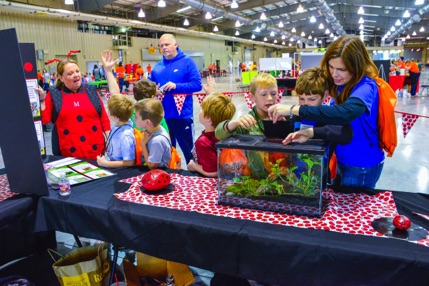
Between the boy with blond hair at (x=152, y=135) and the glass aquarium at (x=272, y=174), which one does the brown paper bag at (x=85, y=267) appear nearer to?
the boy with blond hair at (x=152, y=135)

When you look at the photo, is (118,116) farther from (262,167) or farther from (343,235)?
(343,235)

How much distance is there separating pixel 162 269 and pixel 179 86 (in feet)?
6.43

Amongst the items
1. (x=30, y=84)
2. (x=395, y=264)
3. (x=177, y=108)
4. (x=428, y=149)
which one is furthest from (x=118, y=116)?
(x=428, y=149)

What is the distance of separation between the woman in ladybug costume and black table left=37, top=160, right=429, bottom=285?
103cm

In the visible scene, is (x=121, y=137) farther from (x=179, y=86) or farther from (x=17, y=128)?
(x=179, y=86)

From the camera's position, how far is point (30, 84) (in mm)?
2096

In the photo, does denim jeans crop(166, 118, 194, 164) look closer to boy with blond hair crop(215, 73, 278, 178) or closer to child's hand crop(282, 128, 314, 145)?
boy with blond hair crop(215, 73, 278, 178)

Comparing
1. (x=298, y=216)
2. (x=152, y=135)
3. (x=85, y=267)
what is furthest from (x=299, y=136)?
(x=85, y=267)

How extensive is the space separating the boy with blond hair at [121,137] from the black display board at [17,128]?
20.5 inches

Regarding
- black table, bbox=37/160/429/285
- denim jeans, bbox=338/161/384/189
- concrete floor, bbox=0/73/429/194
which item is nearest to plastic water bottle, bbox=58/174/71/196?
black table, bbox=37/160/429/285

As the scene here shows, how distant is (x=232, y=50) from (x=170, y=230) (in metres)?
37.2

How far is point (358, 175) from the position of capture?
1.64m

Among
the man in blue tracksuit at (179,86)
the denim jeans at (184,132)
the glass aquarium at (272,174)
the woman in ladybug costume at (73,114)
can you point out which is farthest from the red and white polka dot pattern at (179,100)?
the glass aquarium at (272,174)

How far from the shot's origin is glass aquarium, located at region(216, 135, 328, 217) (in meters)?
1.25
